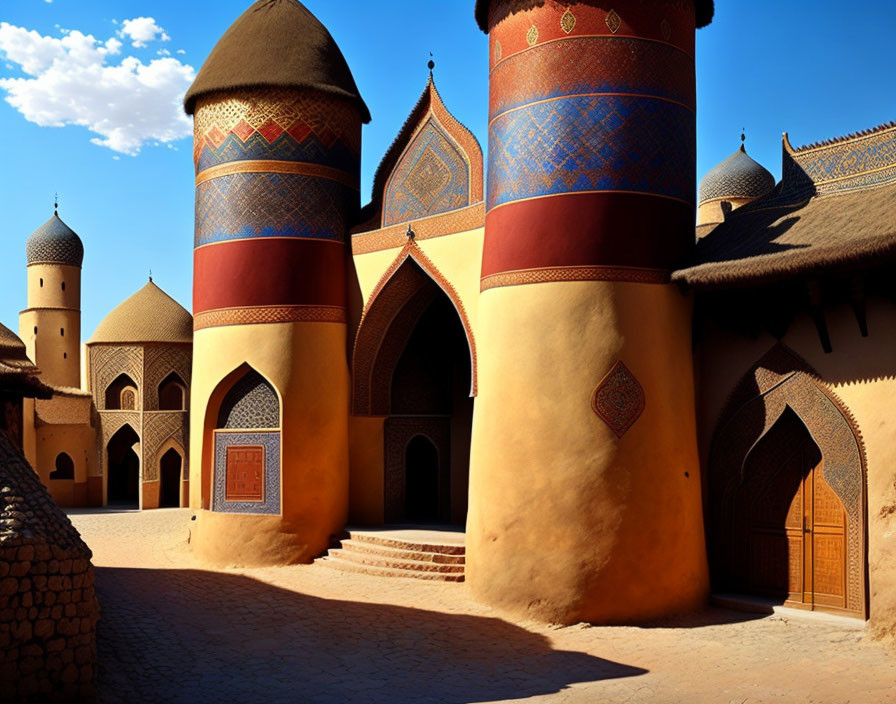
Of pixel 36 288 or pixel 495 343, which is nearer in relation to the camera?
pixel 495 343

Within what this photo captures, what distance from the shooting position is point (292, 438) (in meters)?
11.8

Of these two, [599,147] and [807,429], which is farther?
[599,147]

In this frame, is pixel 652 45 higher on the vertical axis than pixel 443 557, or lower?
higher

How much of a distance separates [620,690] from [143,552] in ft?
28.3

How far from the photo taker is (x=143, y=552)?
1299 centimetres

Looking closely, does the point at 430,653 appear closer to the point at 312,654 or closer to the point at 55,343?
the point at 312,654

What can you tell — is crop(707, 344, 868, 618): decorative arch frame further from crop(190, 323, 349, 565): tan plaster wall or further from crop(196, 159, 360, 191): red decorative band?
crop(196, 159, 360, 191): red decorative band

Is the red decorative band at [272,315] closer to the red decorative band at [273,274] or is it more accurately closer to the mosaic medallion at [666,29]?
the red decorative band at [273,274]

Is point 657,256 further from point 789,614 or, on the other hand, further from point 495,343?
point 789,614

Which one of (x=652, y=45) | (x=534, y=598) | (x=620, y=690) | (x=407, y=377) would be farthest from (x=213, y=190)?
(x=620, y=690)

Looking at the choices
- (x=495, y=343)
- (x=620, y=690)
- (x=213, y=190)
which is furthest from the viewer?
(x=213, y=190)

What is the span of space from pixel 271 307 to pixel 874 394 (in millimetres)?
7515

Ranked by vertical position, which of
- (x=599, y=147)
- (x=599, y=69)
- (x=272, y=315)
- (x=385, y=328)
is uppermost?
(x=599, y=69)

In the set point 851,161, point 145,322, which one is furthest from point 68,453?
point 851,161
